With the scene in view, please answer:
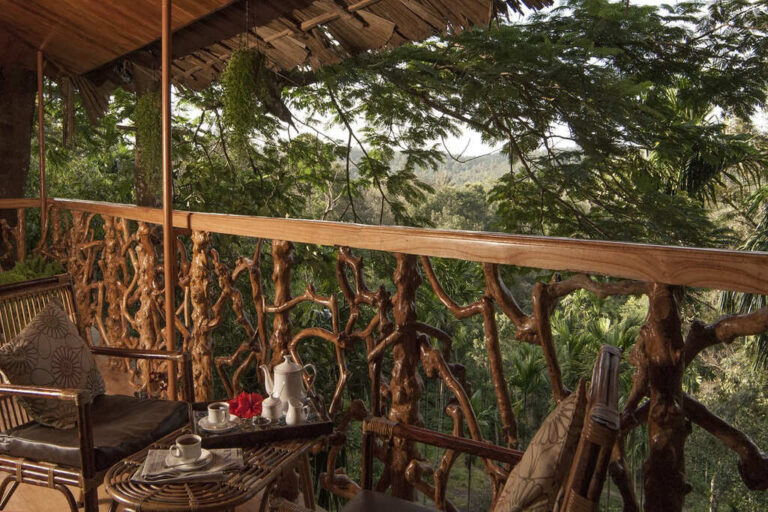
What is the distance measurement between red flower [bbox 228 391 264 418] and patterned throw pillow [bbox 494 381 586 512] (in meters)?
1.02

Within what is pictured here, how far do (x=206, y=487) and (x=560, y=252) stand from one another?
40.4 inches

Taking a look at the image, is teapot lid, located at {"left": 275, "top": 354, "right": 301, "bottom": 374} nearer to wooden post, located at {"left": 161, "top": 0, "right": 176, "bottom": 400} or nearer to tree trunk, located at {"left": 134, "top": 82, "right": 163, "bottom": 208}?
wooden post, located at {"left": 161, "top": 0, "right": 176, "bottom": 400}

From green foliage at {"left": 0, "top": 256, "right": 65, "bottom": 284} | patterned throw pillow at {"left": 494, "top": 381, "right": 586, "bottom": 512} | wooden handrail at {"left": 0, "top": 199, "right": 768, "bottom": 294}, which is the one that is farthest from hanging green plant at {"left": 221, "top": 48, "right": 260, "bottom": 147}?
patterned throw pillow at {"left": 494, "top": 381, "right": 586, "bottom": 512}

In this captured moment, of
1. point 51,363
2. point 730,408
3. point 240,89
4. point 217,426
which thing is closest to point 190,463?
point 217,426

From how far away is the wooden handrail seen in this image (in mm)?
1033

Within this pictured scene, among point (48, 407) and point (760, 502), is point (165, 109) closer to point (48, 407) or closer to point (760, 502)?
point (48, 407)

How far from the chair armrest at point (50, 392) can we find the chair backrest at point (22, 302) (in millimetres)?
579

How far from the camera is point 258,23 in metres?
3.53

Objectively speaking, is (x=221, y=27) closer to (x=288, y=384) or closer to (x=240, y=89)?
(x=240, y=89)

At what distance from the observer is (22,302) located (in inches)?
95.7

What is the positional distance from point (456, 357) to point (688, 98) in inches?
234

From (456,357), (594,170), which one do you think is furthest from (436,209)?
(594,170)

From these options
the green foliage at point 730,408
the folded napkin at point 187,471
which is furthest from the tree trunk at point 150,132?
the green foliage at point 730,408

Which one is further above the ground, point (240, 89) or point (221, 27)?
point (221, 27)
